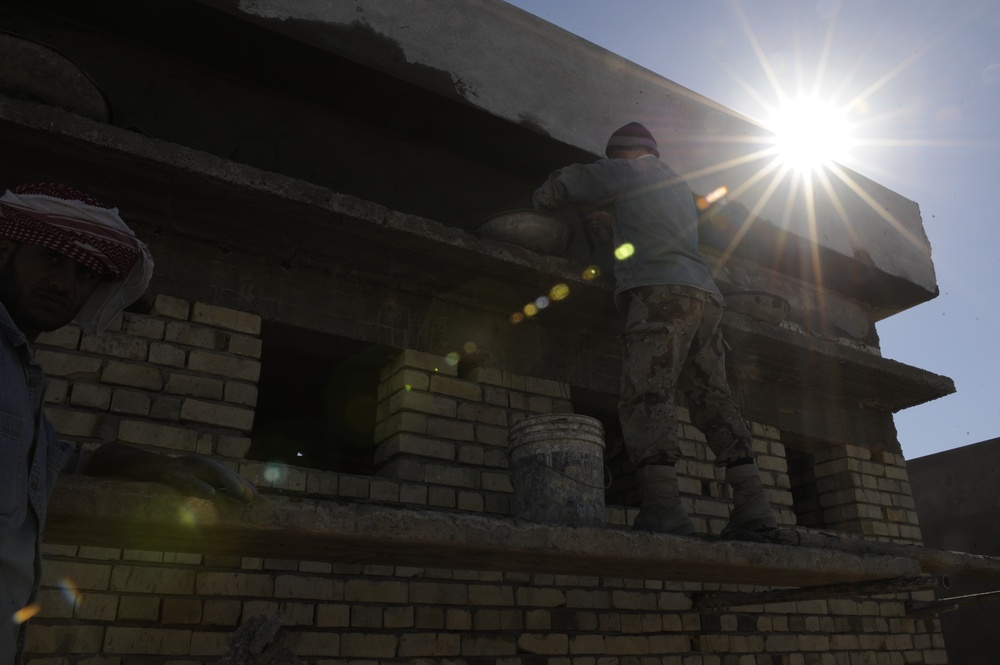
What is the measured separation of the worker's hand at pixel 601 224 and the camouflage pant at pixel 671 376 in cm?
51

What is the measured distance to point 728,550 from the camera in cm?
313

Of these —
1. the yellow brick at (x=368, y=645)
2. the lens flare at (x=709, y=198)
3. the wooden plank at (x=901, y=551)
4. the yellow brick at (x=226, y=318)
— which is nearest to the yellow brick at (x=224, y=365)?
the yellow brick at (x=226, y=318)

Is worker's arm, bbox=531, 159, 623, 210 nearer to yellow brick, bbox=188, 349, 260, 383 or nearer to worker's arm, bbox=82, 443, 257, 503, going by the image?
yellow brick, bbox=188, 349, 260, 383

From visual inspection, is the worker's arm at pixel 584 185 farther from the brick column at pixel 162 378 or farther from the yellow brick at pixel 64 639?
the yellow brick at pixel 64 639

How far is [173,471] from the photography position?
209 centimetres

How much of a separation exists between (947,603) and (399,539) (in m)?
3.89

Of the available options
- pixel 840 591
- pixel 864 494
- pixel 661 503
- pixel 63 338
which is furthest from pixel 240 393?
pixel 864 494

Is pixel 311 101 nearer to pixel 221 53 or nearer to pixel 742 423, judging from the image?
pixel 221 53

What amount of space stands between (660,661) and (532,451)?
1.51 m

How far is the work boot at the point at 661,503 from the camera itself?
11.0 ft

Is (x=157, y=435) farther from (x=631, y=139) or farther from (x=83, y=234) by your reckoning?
(x=631, y=139)

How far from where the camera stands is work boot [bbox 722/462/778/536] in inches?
140

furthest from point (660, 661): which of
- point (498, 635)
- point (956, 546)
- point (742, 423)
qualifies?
point (956, 546)

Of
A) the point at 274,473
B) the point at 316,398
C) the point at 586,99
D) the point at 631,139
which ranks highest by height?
the point at 586,99
